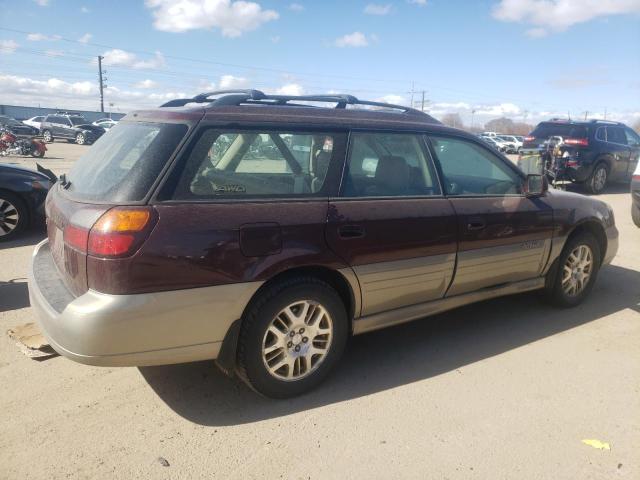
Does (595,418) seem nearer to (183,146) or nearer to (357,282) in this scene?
(357,282)

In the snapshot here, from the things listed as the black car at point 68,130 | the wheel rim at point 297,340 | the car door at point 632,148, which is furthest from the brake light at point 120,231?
the black car at point 68,130

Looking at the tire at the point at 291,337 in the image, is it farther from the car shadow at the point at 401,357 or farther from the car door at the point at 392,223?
the car door at the point at 392,223

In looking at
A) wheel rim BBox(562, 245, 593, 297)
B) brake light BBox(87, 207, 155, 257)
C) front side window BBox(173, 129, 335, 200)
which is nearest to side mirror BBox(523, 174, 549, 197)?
wheel rim BBox(562, 245, 593, 297)

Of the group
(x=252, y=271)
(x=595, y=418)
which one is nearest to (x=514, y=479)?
(x=595, y=418)

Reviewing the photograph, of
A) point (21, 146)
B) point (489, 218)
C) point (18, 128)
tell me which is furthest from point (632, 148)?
point (18, 128)

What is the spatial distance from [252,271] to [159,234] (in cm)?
53

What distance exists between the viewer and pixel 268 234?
274 cm

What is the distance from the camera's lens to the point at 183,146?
2646 mm

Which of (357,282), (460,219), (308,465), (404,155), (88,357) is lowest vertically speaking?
(308,465)

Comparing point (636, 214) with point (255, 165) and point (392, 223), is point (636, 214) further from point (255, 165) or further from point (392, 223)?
point (255, 165)

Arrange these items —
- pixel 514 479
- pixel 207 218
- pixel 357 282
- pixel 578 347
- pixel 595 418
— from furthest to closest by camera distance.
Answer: pixel 578 347
pixel 357 282
pixel 595 418
pixel 207 218
pixel 514 479

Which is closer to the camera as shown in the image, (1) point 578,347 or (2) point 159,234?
(2) point 159,234

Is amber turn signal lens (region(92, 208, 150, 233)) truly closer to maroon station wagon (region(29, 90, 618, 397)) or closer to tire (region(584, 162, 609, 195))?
maroon station wagon (region(29, 90, 618, 397))

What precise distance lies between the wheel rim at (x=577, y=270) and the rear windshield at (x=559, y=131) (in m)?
8.96
